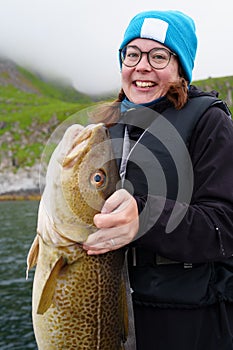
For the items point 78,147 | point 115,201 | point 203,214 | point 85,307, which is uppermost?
point 78,147

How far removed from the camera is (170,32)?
10.8 ft

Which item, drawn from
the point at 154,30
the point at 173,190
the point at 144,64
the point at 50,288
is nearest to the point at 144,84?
the point at 144,64

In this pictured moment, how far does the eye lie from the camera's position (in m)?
2.82

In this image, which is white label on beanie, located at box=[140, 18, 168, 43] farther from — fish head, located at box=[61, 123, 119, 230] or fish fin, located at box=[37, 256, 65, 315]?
fish fin, located at box=[37, 256, 65, 315]

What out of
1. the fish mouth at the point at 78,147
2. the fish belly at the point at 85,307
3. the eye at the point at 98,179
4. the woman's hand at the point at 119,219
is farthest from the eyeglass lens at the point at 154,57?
the fish belly at the point at 85,307

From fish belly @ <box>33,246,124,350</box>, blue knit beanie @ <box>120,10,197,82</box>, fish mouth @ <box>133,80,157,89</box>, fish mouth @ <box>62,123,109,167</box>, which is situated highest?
blue knit beanie @ <box>120,10,197,82</box>

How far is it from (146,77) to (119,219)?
4.62 feet

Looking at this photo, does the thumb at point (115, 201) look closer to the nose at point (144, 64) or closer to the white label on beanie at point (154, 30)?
the nose at point (144, 64)

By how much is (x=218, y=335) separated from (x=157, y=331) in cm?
44

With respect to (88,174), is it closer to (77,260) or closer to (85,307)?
(77,260)

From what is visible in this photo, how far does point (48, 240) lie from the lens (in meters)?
2.88

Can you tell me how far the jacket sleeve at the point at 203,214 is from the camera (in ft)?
8.38

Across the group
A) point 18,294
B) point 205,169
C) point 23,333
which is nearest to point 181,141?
point 205,169

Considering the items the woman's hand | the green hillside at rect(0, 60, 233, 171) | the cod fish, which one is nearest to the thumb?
the woman's hand
